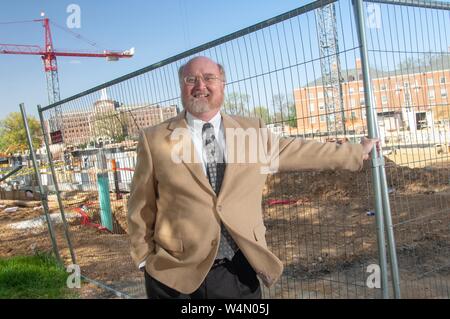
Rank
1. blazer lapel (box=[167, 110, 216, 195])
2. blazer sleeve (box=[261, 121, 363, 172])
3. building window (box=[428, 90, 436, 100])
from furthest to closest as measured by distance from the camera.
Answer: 1. building window (box=[428, 90, 436, 100])
2. blazer sleeve (box=[261, 121, 363, 172])
3. blazer lapel (box=[167, 110, 216, 195])

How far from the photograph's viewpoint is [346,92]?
3250 mm

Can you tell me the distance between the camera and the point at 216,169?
2727mm

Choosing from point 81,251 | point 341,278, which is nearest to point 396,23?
point 341,278

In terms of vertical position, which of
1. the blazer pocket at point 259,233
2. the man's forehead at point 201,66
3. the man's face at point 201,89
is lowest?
the blazer pocket at point 259,233

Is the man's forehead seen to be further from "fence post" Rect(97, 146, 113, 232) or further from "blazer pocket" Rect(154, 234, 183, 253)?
"fence post" Rect(97, 146, 113, 232)

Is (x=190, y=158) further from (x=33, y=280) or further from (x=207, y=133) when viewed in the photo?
(x=33, y=280)

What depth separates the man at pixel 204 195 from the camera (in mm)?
2652

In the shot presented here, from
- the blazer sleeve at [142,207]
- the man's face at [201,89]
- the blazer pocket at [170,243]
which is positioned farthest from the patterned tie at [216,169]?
the blazer sleeve at [142,207]

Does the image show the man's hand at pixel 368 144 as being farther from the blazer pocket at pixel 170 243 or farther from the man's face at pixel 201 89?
the blazer pocket at pixel 170 243

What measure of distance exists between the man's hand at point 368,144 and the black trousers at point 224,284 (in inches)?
38.0

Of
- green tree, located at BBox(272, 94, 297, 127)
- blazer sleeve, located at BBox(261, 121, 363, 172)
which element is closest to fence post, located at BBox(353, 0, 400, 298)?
blazer sleeve, located at BBox(261, 121, 363, 172)

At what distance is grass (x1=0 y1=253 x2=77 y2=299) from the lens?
5.82m

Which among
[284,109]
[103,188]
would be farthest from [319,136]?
[103,188]
